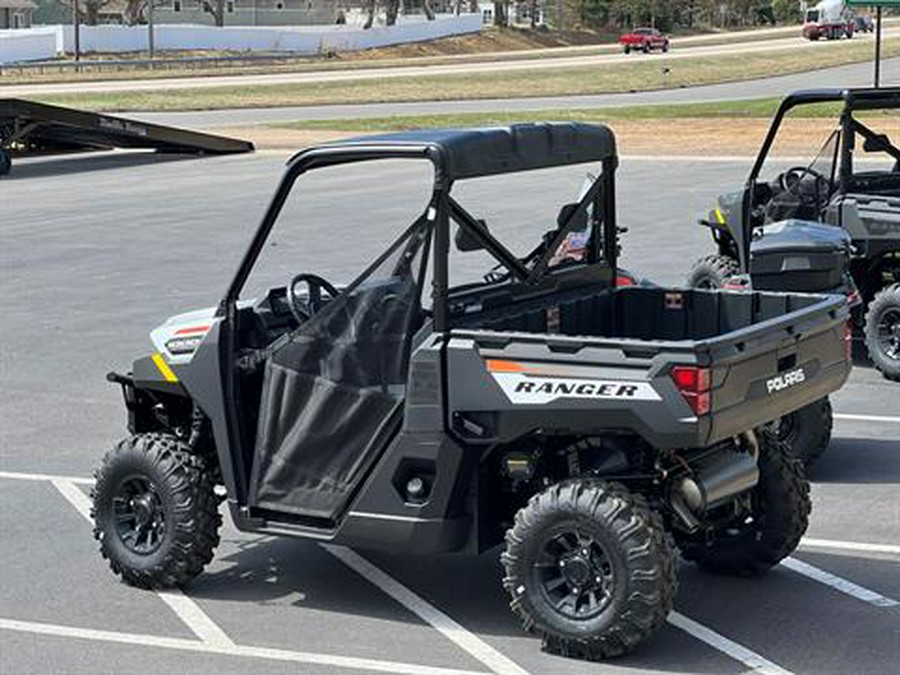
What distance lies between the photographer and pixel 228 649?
22.0ft

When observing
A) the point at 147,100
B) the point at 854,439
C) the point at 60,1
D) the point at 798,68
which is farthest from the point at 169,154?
the point at 60,1

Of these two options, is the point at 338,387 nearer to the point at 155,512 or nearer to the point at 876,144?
the point at 155,512

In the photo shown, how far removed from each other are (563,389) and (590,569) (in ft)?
2.23

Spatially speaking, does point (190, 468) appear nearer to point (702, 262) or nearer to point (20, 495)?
point (20, 495)

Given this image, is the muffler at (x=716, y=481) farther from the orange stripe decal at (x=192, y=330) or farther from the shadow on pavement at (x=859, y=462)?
the shadow on pavement at (x=859, y=462)

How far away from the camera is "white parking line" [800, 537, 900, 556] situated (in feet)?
26.3

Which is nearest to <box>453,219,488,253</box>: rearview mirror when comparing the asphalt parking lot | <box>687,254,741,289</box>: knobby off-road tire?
the asphalt parking lot

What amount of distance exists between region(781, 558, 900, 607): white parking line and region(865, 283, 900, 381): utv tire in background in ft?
15.4

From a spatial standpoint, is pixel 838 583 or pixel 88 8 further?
pixel 88 8

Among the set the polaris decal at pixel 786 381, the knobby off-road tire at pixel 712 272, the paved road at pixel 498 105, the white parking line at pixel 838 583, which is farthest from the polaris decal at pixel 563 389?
the paved road at pixel 498 105

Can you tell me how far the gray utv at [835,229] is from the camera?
10883 millimetres

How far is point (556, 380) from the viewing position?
6.33 m

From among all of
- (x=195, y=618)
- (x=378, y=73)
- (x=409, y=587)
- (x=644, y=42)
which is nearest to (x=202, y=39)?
(x=644, y=42)

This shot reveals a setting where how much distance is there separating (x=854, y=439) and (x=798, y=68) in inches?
2392
